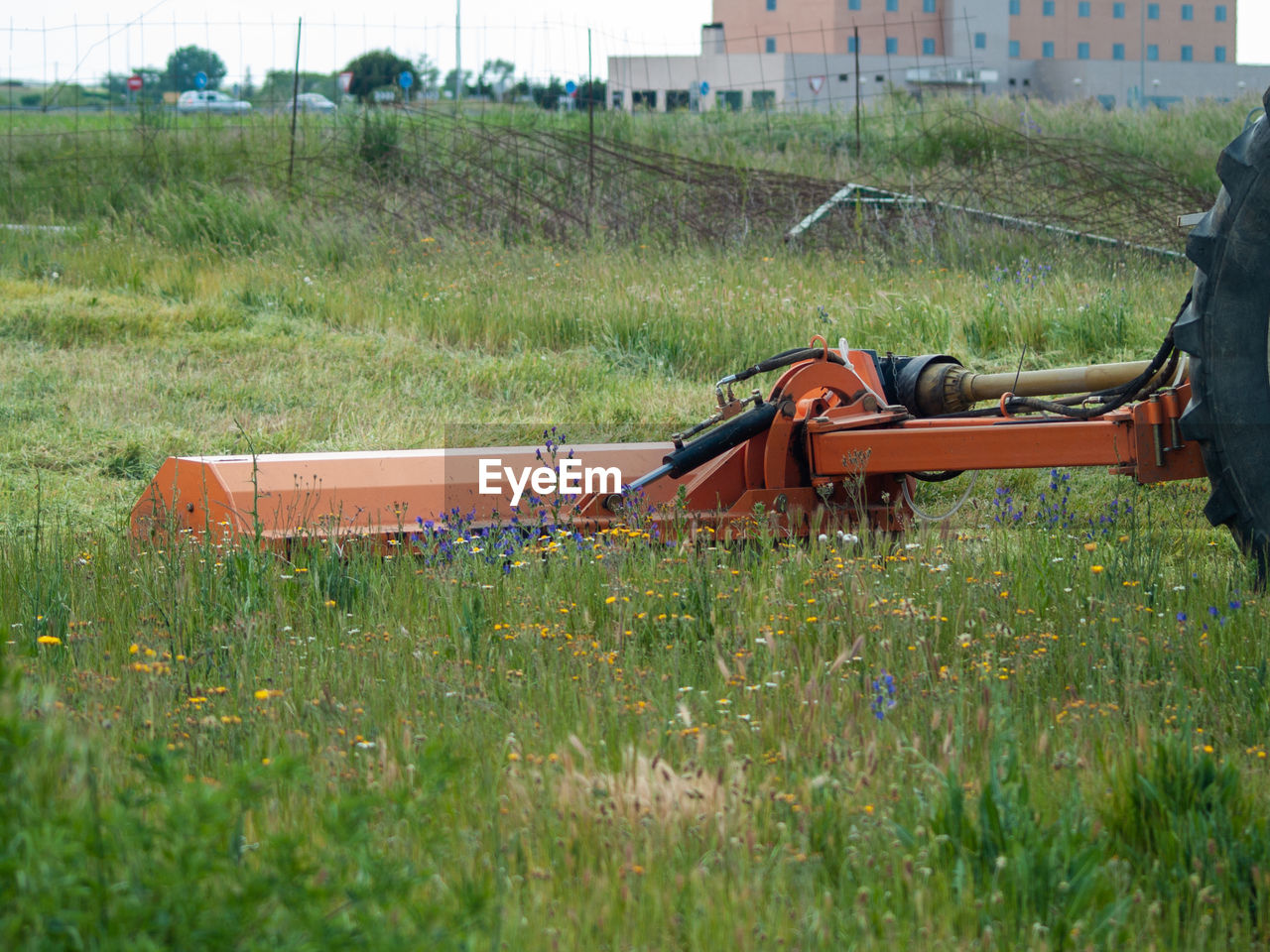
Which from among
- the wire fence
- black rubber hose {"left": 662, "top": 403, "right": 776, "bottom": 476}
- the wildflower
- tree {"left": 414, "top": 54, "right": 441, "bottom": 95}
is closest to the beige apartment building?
tree {"left": 414, "top": 54, "right": 441, "bottom": 95}

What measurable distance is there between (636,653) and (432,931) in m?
1.79

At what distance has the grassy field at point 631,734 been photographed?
1.60 meters

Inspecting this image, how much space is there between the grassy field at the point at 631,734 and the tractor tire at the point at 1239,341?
12.7 inches

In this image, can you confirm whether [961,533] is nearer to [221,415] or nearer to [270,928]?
[270,928]

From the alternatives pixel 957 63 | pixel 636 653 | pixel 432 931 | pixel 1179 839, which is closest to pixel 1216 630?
pixel 1179 839

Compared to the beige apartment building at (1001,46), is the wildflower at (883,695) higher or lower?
lower

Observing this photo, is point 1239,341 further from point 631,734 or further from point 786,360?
point 631,734
